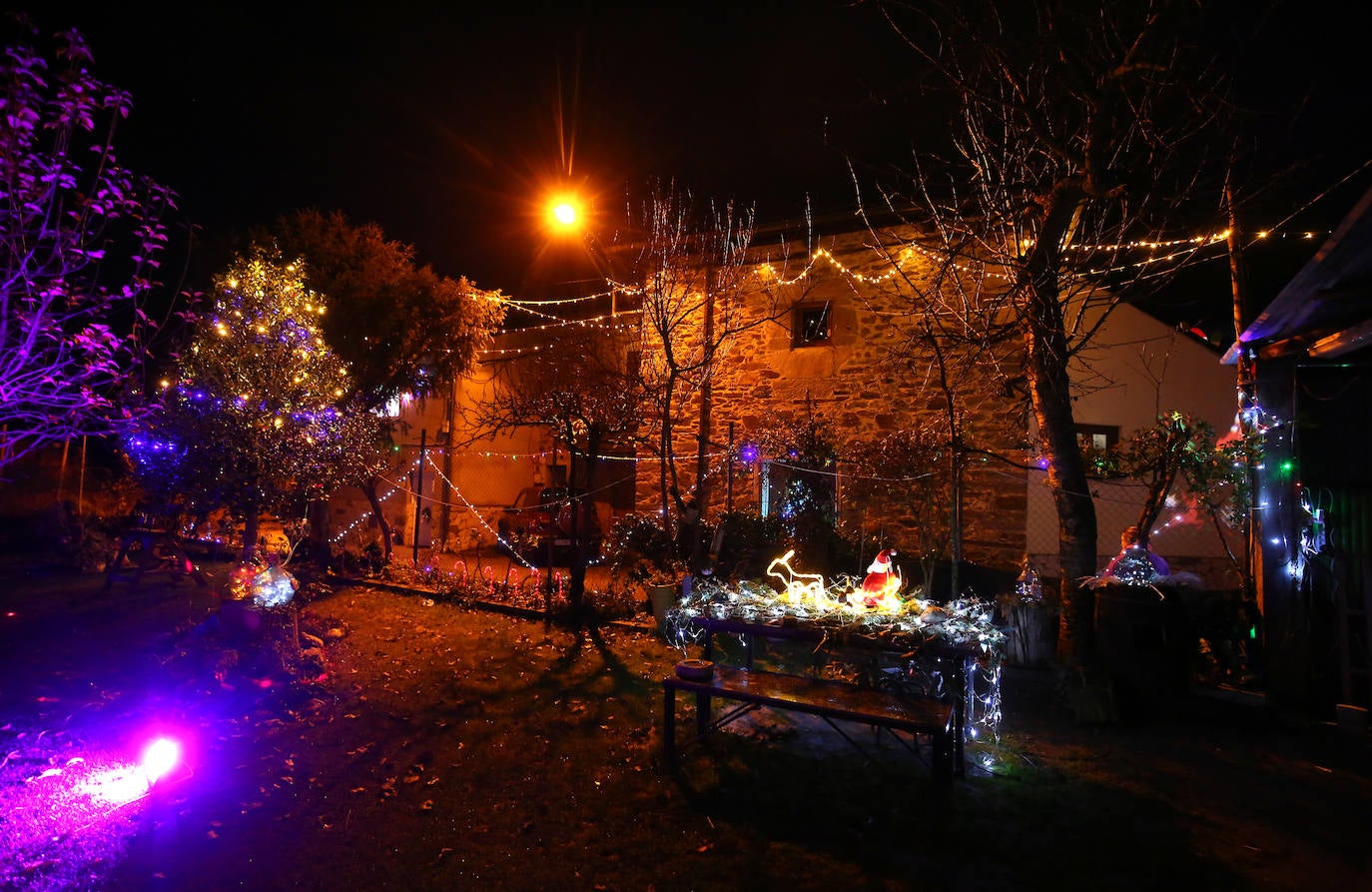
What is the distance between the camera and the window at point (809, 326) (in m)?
11.8

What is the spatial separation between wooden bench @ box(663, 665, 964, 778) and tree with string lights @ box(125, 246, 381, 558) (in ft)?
21.9

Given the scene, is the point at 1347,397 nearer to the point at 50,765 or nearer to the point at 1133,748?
the point at 1133,748

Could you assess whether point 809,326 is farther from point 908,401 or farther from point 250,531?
point 250,531

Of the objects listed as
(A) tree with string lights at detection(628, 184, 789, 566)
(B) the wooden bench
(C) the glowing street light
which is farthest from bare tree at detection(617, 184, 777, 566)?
(B) the wooden bench

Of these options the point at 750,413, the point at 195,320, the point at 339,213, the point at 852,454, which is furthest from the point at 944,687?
the point at 339,213

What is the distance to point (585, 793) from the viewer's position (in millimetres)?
4211

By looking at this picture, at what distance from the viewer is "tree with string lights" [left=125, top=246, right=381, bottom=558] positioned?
27.8ft

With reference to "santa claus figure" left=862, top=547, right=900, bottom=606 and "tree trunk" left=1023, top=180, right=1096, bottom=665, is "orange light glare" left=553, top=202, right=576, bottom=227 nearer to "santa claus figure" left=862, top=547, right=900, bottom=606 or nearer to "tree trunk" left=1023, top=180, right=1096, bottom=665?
"tree trunk" left=1023, top=180, right=1096, bottom=665

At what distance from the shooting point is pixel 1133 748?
199 inches

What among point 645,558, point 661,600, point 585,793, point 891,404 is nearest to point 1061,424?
point 661,600

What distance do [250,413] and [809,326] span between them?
8382 millimetres

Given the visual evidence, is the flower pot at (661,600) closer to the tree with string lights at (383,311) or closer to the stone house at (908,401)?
the stone house at (908,401)

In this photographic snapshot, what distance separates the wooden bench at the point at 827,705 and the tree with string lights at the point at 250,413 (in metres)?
6.68

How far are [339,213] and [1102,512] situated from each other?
1367 cm
